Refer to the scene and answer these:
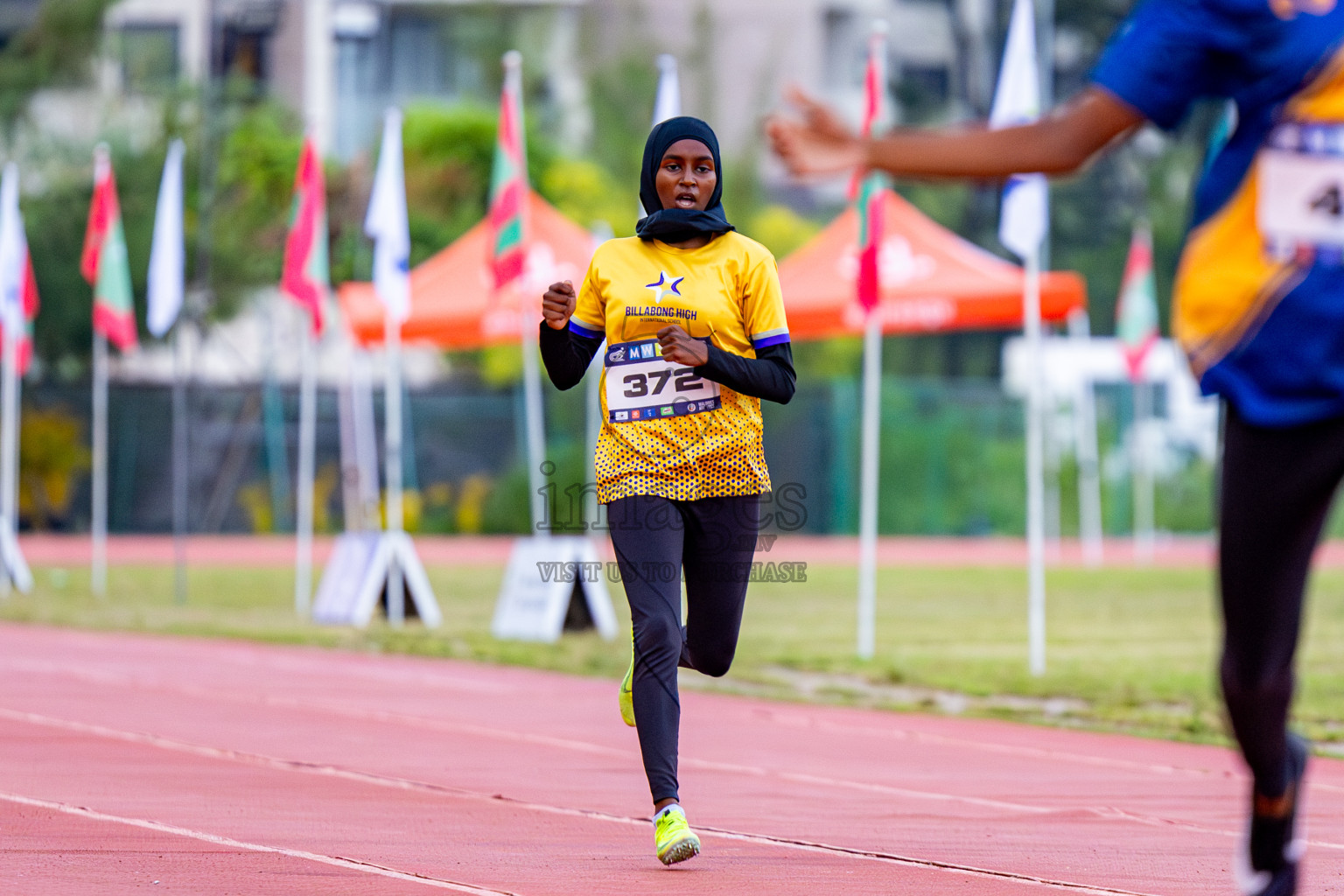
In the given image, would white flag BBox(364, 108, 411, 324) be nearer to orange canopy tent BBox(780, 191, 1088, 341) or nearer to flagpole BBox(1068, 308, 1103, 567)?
orange canopy tent BBox(780, 191, 1088, 341)

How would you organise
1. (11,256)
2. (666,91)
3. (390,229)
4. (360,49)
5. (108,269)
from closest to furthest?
1. (666,91)
2. (390,229)
3. (108,269)
4. (11,256)
5. (360,49)

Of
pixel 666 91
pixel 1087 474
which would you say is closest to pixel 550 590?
pixel 666 91

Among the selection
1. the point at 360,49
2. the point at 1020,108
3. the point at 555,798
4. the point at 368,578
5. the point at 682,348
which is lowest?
the point at 368,578

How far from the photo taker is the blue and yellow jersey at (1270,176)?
356 cm

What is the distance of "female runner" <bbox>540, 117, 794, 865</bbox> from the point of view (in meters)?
5.59

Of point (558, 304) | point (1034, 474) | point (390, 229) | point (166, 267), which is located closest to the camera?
point (558, 304)

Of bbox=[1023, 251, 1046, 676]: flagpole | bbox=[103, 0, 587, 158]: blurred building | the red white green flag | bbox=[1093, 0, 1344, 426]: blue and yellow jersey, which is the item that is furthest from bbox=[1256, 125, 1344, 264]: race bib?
bbox=[103, 0, 587, 158]: blurred building

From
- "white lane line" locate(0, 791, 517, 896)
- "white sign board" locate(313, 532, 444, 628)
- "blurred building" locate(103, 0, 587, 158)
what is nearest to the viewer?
"white lane line" locate(0, 791, 517, 896)

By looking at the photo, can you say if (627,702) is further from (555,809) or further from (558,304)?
(558,304)

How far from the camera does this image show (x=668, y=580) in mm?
5648

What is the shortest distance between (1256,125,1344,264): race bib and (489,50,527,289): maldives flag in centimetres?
1162

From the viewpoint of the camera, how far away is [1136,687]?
11.6 m

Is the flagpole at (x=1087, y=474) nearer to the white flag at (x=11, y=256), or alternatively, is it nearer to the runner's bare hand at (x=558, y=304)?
the white flag at (x=11, y=256)

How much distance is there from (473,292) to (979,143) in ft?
55.6
